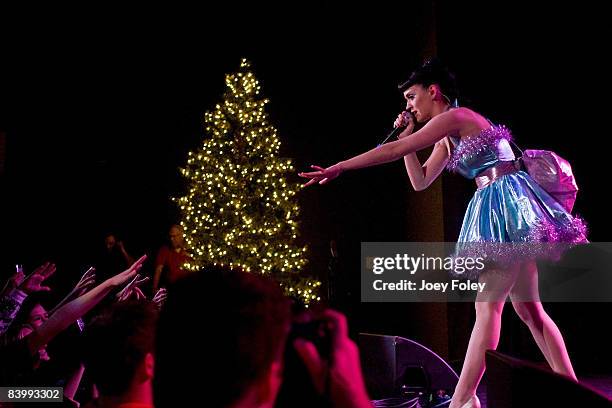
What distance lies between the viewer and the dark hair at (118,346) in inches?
61.6

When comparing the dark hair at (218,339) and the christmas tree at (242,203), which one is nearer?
the dark hair at (218,339)

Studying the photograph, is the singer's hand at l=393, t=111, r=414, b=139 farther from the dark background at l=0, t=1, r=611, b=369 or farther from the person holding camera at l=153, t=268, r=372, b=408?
the dark background at l=0, t=1, r=611, b=369

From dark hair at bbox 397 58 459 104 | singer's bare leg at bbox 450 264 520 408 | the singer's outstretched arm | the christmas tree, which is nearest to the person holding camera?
the singer's outstretched arm

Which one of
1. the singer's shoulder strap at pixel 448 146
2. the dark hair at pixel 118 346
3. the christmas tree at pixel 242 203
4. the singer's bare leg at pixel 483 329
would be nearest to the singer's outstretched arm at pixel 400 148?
the singer's shoulder strap at pixel 448 146

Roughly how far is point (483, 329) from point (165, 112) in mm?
7431

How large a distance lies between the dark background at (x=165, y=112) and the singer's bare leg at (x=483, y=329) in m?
5.00

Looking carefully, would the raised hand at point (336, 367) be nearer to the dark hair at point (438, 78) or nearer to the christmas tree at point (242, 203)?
the dark hair at point (438, 78)

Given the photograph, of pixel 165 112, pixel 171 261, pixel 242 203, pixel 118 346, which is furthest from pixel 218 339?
pixel 165 112

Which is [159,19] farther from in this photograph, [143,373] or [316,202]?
[143,373]

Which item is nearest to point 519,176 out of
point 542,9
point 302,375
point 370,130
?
point 302,375

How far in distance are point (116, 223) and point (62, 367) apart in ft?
20.5

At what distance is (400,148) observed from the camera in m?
2.60

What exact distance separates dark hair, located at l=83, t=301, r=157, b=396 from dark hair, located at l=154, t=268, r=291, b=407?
0.72 metres

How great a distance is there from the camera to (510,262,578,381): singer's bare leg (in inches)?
96.0
